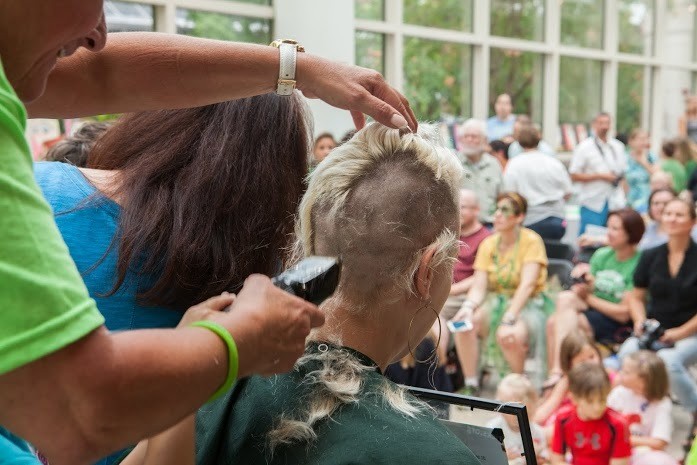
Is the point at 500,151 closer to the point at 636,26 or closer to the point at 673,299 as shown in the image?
the point at 673,299

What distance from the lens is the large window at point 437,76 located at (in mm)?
10398

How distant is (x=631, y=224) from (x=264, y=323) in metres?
5.31

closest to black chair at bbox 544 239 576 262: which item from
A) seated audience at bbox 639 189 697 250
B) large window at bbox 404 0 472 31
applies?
seated audience at bbox 639 189 697 250

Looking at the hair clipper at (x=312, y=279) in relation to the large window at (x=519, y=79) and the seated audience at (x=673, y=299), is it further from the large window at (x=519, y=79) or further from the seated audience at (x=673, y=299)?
the large window at (x=519, y=79)

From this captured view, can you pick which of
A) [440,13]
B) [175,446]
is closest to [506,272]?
[175,446]

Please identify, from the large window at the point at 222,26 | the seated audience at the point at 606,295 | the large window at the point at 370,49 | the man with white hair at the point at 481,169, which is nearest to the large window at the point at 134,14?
the large window at the point at 222,26

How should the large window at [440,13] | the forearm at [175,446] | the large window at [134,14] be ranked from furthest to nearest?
the large window at [440,13], the large window at [134,14], the forearm at [175,446]

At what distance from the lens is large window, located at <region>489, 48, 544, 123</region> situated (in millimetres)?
11656

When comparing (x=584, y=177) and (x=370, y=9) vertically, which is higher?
(x=370, y=9)

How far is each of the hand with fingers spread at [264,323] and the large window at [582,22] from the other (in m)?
12.4

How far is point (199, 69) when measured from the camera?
5.28 ft

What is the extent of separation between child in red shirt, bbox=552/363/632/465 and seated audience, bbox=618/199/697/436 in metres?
1.18

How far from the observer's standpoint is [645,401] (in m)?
4.57

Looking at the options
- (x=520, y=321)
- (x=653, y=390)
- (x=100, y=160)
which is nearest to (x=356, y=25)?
(x=520, y=321)
